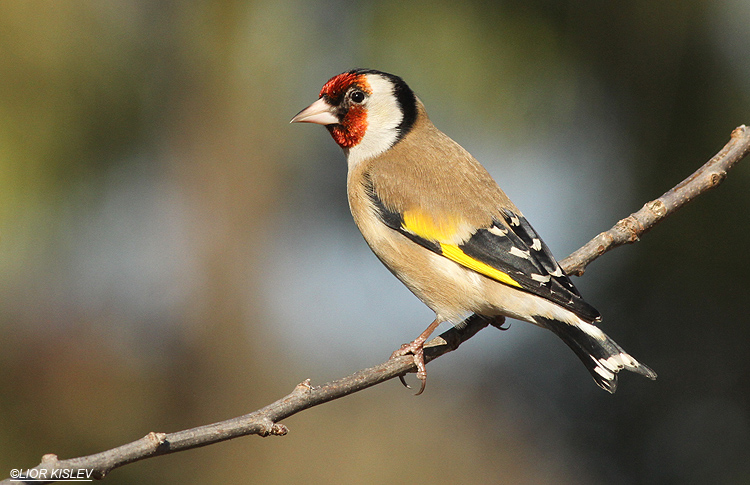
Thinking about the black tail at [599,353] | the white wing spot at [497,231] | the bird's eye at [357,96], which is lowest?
the black tail at [599,353]

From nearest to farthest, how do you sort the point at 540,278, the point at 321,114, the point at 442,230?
the point at 540,278
the point at 442,230
the point at 321,114

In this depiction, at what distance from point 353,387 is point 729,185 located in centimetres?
643

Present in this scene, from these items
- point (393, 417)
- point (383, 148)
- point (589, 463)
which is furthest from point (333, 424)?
point (383, 148)

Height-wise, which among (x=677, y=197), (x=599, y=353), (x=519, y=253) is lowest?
(x=599, y=353)

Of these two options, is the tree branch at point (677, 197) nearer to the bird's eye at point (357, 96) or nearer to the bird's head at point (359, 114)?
the bird's head at point (359, 114)

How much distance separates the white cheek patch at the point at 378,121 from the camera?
12.7 ft

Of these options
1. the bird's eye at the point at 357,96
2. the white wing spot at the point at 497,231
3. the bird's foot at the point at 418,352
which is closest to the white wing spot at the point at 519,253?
the white wing spot at the point at 497,231

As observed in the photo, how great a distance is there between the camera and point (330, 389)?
2.38 metres

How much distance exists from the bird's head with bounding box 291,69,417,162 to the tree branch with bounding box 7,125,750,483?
1.16 metres

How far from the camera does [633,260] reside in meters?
8.04

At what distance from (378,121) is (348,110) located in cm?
19

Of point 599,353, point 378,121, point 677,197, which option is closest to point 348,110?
point 378,121

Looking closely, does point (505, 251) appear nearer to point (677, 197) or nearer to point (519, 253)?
point (519, 253)

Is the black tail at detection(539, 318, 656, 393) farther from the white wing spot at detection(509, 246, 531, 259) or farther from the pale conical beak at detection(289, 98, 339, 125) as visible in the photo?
the pale conical beak at detection(289, 98, 339, 125)
